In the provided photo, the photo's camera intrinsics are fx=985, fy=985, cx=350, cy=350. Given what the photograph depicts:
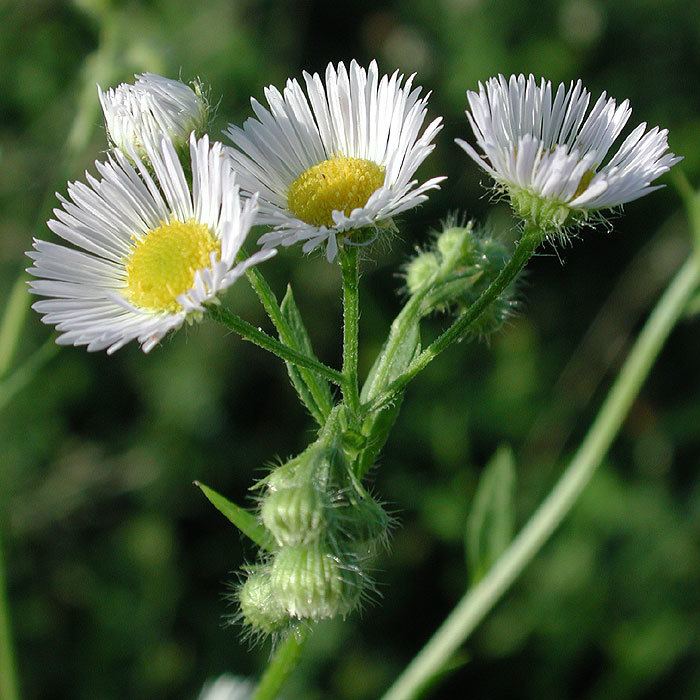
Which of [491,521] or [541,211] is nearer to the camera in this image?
[541,211]

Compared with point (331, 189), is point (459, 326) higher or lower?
lower

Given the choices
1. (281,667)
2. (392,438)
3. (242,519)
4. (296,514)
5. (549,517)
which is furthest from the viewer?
(392,438)

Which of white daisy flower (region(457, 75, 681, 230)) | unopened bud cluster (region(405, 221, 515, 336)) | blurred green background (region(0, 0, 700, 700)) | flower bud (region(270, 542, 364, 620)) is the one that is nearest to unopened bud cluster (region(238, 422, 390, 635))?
flower bud (region(270, 542, 364, 620))

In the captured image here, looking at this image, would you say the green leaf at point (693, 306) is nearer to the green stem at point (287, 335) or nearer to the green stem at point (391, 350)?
the green stem at point (391, 350)

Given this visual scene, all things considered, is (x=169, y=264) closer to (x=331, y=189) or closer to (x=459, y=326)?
(x=331, y=189)

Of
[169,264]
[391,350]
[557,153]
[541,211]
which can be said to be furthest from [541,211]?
[169,264]

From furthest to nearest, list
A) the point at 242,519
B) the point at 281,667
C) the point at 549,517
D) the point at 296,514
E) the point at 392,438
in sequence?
the point at 392,438 → the point at 549,517 → the point at 281,667 → the point at 242,519 → the point at 296,514

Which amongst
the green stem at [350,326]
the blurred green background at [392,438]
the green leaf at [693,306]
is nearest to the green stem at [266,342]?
the green stem at [350,326]

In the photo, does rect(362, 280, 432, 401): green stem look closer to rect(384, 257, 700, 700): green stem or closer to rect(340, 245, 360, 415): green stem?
rect(340, 245, 360, 415): green stem
